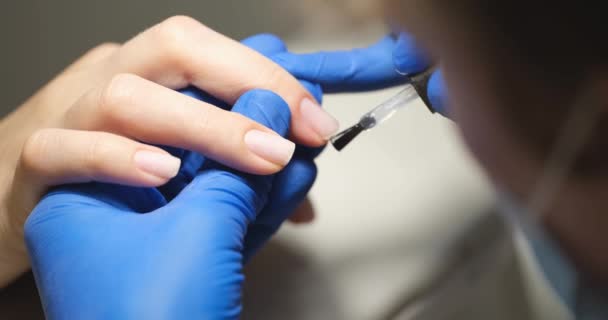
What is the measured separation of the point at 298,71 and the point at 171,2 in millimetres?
309

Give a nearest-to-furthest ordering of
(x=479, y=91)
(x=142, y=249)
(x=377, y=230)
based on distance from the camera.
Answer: (x=479, y=91) < (x=142, y=249) < (x=377, y=230)

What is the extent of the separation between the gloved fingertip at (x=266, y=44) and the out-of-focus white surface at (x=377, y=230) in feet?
0.09

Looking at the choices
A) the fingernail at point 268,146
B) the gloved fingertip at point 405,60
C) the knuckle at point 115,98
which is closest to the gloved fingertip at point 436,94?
the gloved fingertip at point 405,60

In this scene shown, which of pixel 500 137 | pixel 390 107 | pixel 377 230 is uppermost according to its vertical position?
pixel 500 137

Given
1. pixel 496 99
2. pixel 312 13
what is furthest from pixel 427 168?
pixel 496 99

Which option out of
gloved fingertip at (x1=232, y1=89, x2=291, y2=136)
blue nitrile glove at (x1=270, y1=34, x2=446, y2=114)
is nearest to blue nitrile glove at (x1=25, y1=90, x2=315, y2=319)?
gloved fingertip at (x1=232, y1=89, x2=291, y2=136)

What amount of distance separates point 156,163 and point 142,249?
0.07m

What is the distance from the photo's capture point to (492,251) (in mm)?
640

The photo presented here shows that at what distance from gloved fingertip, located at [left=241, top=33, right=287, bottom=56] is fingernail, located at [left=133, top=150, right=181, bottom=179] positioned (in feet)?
0.63

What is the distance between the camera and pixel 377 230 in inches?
25.2

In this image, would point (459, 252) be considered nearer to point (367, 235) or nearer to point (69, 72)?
point (367, 235)

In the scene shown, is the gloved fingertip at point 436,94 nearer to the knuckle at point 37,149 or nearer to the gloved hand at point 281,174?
the gloved hand at point 281,174

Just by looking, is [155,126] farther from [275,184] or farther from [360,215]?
[360,215]

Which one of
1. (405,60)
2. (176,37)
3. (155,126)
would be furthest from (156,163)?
(405,60)
